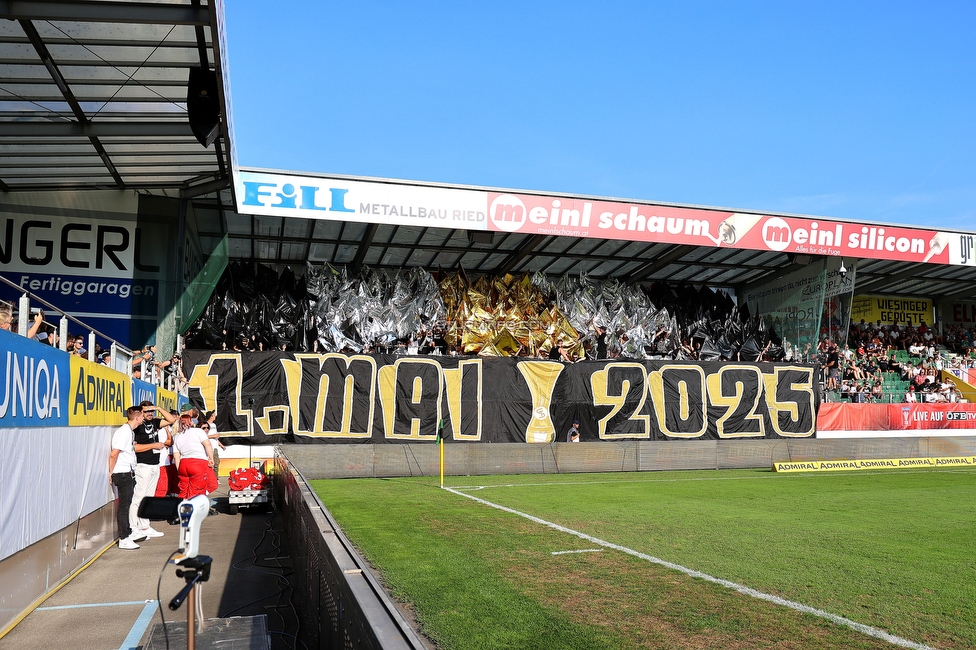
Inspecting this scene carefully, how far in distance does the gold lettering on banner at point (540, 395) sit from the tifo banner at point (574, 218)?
4.77 metres

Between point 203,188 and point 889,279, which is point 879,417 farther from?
point 203,188

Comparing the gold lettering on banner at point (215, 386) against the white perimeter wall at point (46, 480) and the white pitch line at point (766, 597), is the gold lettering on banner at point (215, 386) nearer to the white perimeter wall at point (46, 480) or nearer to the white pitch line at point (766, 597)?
the white perimeter wall at point (46, 480)

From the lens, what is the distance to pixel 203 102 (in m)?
12.0

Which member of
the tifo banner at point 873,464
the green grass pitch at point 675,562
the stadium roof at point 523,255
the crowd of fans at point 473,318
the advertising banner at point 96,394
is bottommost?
the tifo banner at point 873,464

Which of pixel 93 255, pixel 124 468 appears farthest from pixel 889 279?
pixel 124 468

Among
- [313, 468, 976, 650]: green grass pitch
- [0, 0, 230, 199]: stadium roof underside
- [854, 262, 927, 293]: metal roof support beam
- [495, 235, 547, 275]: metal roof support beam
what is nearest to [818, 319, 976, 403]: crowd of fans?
[854, 262, 927, 293]: metal roof support beam

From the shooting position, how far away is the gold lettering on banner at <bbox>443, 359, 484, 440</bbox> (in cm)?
2681

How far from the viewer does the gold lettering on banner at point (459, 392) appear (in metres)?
26.8

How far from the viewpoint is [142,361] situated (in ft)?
52.9

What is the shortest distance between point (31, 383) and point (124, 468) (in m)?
3.96

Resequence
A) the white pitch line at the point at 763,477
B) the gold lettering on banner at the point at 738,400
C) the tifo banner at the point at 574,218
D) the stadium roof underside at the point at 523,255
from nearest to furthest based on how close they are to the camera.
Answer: the white pitch line at the point at 763,477
the tifo banner at the point at 574,218
the stadium roof underside at the point at 523,255
the gold lettering on banner at the point at 738,400

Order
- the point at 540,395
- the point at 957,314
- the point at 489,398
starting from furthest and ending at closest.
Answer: the point at 957,314
the point at 540,395
the point at 489,398

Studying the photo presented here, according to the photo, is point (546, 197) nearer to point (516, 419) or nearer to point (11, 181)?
point (516, 419)

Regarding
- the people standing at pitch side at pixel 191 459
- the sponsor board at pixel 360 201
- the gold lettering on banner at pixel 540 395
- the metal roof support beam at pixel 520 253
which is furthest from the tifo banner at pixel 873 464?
the people standing at pitch side at pixel 191 459
